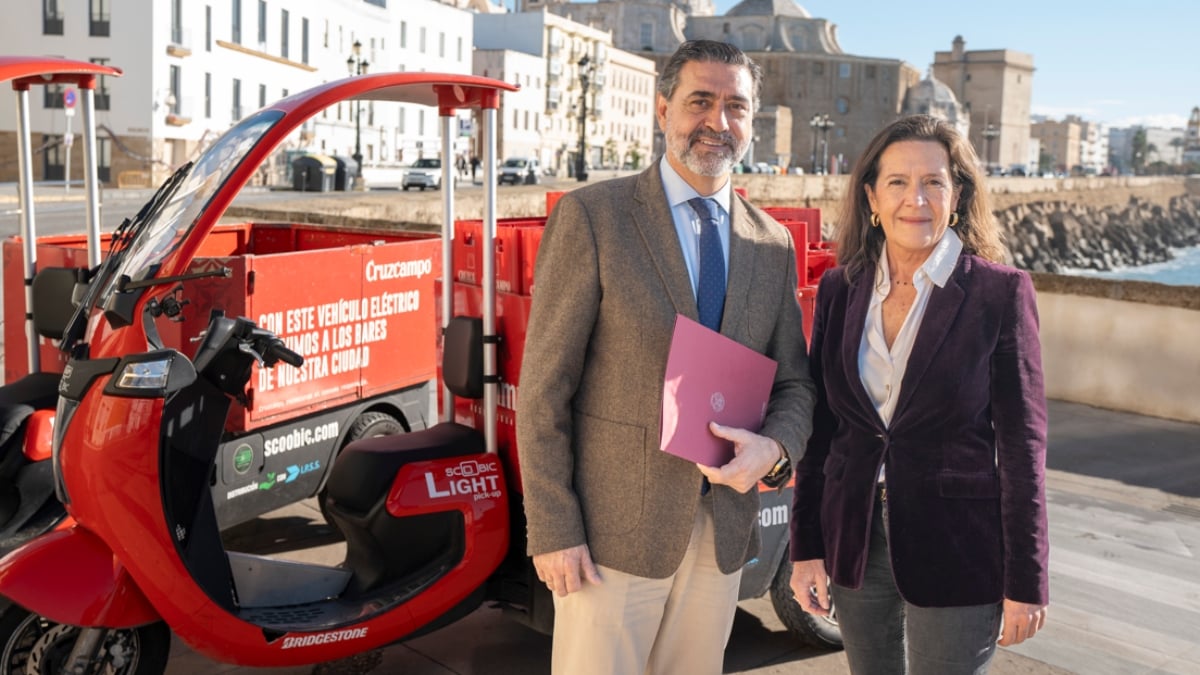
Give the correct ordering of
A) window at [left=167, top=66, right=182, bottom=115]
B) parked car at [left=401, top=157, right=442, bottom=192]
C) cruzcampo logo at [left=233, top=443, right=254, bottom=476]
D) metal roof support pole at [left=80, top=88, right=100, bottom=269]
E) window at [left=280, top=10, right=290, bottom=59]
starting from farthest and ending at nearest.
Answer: window at [left=280, top=10, right=290, bottom=59] < window at [left=167, top=66, right=182, bottom=115] < parked car at [left=401, top=157, right=442, bottom=192] < cruzcampo logo at [left=233, top=443, right=254, bottom=476] < metal roof support pole at [left=80, top=88, right=100, bottom=269]

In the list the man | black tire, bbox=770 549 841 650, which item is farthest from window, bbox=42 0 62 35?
the man

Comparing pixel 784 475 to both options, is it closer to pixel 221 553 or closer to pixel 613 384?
pixel 613 384

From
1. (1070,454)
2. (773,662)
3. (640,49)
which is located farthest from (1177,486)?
(640,49)

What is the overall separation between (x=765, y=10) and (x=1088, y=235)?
6548 cm

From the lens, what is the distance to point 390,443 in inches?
163

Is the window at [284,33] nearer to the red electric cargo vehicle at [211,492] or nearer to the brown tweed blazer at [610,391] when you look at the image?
the red electric cargo vehicle at [211,492]

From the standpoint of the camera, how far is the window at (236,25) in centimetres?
4847

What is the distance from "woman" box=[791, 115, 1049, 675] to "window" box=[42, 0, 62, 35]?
46.5 m

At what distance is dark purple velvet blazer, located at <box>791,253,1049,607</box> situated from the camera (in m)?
2.63

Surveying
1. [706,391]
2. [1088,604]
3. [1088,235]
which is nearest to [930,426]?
[706,391]

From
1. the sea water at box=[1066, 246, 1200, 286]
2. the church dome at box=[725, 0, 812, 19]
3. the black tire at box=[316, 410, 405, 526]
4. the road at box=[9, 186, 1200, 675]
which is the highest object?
the church dome at box=[725, 0, 812, 19]

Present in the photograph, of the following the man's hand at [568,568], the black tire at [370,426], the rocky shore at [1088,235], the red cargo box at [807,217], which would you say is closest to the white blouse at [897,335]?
the man's hand at [568,568]

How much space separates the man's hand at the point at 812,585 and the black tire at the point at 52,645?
1853 mm

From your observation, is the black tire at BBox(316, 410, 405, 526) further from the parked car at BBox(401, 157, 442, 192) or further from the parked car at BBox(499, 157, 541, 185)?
the parked car at BBox(499, 157, 541, 185)
